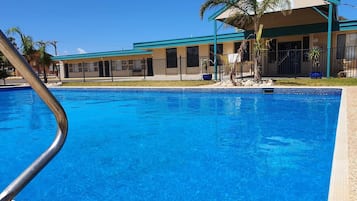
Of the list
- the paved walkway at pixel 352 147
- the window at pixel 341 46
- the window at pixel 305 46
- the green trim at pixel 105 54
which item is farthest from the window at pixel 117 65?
the paved walkway at pixel 352 147

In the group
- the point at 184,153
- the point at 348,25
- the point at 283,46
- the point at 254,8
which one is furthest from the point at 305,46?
the point at 184,153

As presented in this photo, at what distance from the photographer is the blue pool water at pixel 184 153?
379cm

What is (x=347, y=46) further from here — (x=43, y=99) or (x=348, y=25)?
(x=43, y=99)

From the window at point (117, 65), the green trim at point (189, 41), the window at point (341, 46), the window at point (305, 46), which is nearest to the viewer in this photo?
the window at point (341, 46)

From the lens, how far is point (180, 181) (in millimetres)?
4055

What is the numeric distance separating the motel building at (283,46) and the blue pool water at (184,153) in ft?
22.2

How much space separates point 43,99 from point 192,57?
21.4 metres

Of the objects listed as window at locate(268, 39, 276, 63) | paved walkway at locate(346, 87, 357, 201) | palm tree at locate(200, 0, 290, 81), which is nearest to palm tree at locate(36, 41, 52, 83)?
palm tree at locate(200, 0, 290, 81)

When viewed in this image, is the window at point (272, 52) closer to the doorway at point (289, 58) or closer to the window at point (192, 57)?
the doorway at point (289, 58)

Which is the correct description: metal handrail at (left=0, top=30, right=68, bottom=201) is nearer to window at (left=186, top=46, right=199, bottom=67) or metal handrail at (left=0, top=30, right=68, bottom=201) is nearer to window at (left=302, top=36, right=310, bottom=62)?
window at (left=302, top=36, right=310, bottom=62)

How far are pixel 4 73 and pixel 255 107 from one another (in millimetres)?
21848

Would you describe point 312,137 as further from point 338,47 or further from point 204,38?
point 204,38

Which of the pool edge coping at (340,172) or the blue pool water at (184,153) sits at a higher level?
the pool edge coping at (340,172)

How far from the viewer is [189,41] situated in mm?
21000
